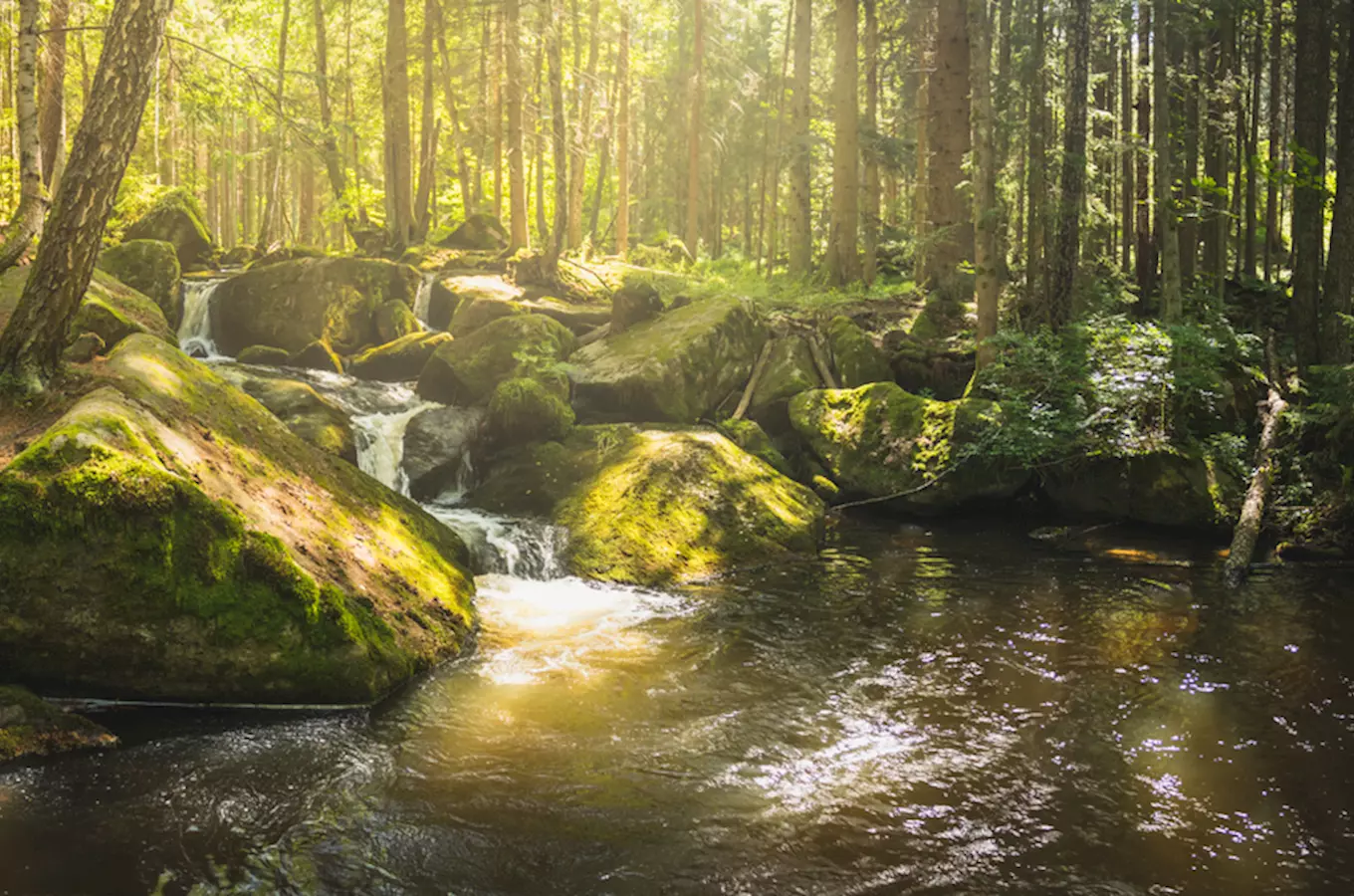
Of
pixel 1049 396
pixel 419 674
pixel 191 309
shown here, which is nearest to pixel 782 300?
pixel 1049 396

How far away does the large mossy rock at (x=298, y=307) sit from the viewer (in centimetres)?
1775

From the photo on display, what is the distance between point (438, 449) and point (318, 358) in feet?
18.3

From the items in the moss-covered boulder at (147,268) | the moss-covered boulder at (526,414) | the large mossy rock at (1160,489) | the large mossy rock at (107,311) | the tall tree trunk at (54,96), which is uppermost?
the tall tree trunk at (54,96)

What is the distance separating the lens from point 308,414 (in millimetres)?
11773

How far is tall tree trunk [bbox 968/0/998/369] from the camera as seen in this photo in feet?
41.5

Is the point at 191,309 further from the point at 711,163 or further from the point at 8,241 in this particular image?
the point at 711,163

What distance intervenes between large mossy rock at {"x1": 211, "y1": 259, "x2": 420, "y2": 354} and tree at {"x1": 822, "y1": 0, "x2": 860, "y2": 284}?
10.6 m

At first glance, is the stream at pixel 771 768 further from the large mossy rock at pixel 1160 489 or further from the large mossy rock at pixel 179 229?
the large mossy rock at pixel 179 229

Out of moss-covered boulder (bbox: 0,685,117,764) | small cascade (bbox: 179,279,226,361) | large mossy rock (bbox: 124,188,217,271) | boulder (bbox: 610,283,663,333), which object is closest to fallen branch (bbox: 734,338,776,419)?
boulder (bbox: 610,283,663,333)

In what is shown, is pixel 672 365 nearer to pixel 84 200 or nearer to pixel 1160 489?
pixel 1160 489

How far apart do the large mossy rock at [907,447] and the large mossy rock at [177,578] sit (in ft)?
25.6

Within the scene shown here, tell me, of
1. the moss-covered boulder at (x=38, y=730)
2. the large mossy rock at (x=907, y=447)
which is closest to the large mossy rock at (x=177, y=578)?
the moss-covered boulder at (x=38, y=730)

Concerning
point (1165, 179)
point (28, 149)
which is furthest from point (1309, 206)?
point (28, 149)

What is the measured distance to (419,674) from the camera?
269 inches
